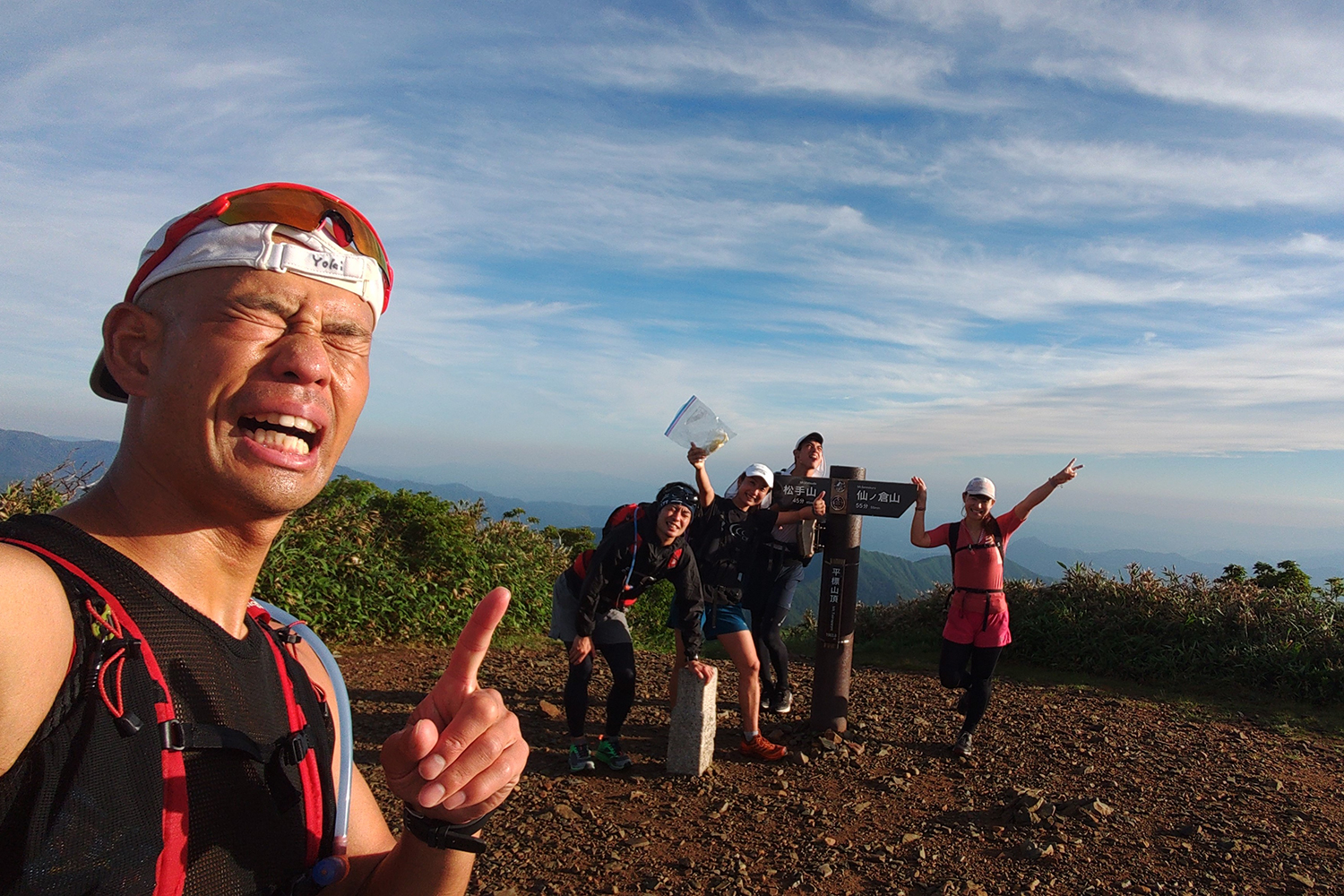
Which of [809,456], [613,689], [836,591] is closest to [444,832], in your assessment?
[613,689]

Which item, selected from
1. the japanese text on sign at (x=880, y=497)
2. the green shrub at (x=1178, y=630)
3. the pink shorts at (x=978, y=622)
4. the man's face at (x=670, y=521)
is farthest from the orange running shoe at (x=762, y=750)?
the green shrub at (x=1178, y=630)

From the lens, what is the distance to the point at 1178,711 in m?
7.43

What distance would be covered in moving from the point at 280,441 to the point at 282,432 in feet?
0.05

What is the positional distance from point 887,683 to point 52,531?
308 inches

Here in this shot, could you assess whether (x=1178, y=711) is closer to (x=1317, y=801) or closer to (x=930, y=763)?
(x=1317, y=801)

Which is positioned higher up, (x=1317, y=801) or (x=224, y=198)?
(x=224, y=198)

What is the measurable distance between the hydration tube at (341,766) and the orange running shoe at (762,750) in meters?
4.45

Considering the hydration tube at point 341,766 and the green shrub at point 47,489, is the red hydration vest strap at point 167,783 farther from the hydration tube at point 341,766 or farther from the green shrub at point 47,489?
the green shrub at point 47,489

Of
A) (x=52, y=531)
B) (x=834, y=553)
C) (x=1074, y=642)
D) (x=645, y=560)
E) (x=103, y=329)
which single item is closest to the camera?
(x=52, y=531)

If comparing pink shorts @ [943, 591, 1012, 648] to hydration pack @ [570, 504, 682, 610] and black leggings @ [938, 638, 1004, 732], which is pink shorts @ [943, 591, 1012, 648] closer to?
black leggings @ [938, 638, 1004, 732]

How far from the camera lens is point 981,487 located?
6180mm

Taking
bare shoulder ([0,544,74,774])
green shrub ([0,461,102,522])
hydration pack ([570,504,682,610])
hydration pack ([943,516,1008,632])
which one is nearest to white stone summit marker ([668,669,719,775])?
hydration pack ([570,504,682,610])

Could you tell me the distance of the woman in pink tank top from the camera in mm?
5902

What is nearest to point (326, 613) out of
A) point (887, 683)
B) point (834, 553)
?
point (834, 553)
